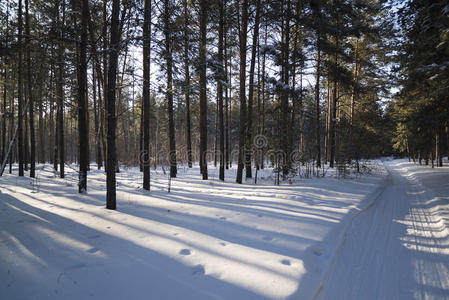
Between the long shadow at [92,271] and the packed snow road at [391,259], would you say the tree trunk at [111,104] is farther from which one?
the packed snow road at [391,259]

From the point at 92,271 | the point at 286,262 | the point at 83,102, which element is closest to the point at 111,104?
the point at 83,102

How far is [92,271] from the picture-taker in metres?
2.30

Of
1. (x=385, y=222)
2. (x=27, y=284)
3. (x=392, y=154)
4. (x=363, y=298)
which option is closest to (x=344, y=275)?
(x=363, y=298)

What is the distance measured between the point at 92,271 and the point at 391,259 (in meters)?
4.09

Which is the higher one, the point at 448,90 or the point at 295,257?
the point at 448,90

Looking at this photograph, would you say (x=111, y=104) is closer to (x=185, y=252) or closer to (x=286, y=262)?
(x=185, y=252)

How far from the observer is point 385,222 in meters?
4.41

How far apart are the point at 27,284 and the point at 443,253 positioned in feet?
18.5

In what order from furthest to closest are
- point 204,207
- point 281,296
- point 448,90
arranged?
point 448,90
point 204,207
point 281,296

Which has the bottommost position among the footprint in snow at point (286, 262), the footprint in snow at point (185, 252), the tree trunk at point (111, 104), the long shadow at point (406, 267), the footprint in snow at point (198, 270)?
the long shadow at point (406, 267)

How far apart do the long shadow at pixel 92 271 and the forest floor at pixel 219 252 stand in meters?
0.01

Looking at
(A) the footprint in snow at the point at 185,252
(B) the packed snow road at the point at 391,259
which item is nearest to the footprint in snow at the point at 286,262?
(B) the packed snow road at the point at 391,259

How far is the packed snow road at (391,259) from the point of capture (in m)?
2.26

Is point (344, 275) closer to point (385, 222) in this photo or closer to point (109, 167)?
point (385, 222)
